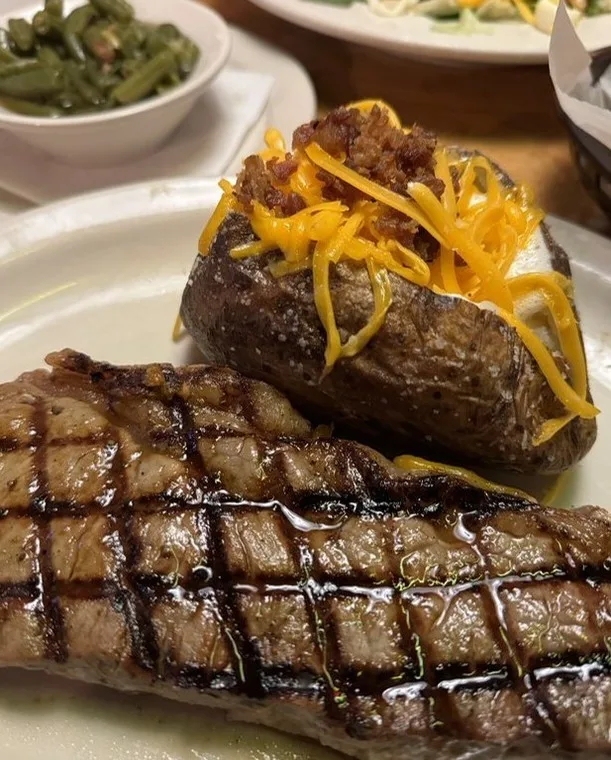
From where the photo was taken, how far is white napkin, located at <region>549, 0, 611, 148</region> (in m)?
2.36

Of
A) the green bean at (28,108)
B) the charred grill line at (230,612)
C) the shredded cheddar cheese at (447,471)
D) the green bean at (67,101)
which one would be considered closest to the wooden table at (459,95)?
the green bean at (67,101)

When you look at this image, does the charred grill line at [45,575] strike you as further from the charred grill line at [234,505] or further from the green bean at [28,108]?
the green bean at [28,108]

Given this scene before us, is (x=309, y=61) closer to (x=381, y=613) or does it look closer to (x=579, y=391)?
(x=579, y=391)

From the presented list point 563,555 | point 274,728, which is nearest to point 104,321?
point 274,728

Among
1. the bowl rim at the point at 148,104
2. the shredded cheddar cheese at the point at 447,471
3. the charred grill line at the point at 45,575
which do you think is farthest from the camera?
the bowl rim at the point at 148,104

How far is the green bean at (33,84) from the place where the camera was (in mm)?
2840

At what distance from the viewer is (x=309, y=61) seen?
3676 millimetres

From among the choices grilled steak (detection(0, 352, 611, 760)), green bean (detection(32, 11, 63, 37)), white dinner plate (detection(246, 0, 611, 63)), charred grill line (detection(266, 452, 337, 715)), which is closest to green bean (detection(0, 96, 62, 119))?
green bean (detection(32, 11, 63, 37))

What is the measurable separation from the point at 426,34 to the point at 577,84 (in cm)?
88

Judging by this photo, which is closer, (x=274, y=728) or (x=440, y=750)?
(x=440, y=750)

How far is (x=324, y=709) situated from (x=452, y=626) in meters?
0.28

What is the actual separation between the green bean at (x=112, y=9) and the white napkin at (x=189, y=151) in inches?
16.3

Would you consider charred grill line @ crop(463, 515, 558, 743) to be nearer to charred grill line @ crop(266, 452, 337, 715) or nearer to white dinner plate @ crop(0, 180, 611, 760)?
charred grill line @ crop(266, 452, 337, 715)

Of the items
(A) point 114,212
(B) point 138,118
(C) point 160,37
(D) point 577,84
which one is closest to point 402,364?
(A) point 114,212
